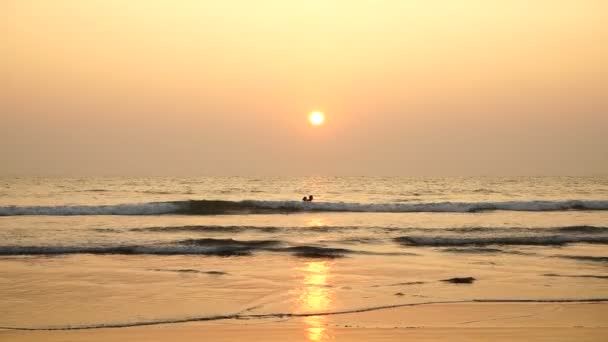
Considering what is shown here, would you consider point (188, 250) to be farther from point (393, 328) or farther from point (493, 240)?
point (393, 328)

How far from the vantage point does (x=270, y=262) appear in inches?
605

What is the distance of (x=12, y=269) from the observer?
546 inches

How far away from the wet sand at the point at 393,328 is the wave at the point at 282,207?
25.5 metres

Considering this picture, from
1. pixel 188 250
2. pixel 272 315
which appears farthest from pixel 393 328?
pixel 188 250

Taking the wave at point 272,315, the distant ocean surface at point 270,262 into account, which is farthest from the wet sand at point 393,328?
the distant ocean surface at point 270,262

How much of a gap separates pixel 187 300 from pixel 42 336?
8.83ft

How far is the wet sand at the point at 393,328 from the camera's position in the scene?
8.23m

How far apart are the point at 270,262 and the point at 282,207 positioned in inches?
850

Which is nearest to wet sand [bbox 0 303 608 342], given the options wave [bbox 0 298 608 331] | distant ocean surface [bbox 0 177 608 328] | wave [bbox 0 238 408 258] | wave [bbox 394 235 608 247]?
wave [bbox 0 298 608 331]

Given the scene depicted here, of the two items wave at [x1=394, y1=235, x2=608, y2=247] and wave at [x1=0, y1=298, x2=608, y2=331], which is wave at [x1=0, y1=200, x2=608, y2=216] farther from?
wave at [x1=0, y1=298, x2=608, y2=331]

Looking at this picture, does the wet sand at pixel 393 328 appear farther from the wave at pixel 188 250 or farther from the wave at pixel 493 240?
the wave at pixel 493 240

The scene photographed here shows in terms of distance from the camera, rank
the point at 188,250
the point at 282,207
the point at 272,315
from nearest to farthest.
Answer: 1. the point at 272,315
2. the point at 188,250
3. the point at 282,207

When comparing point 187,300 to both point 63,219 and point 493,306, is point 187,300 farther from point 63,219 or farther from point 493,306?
point 63,219

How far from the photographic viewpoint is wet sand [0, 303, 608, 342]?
823cm
